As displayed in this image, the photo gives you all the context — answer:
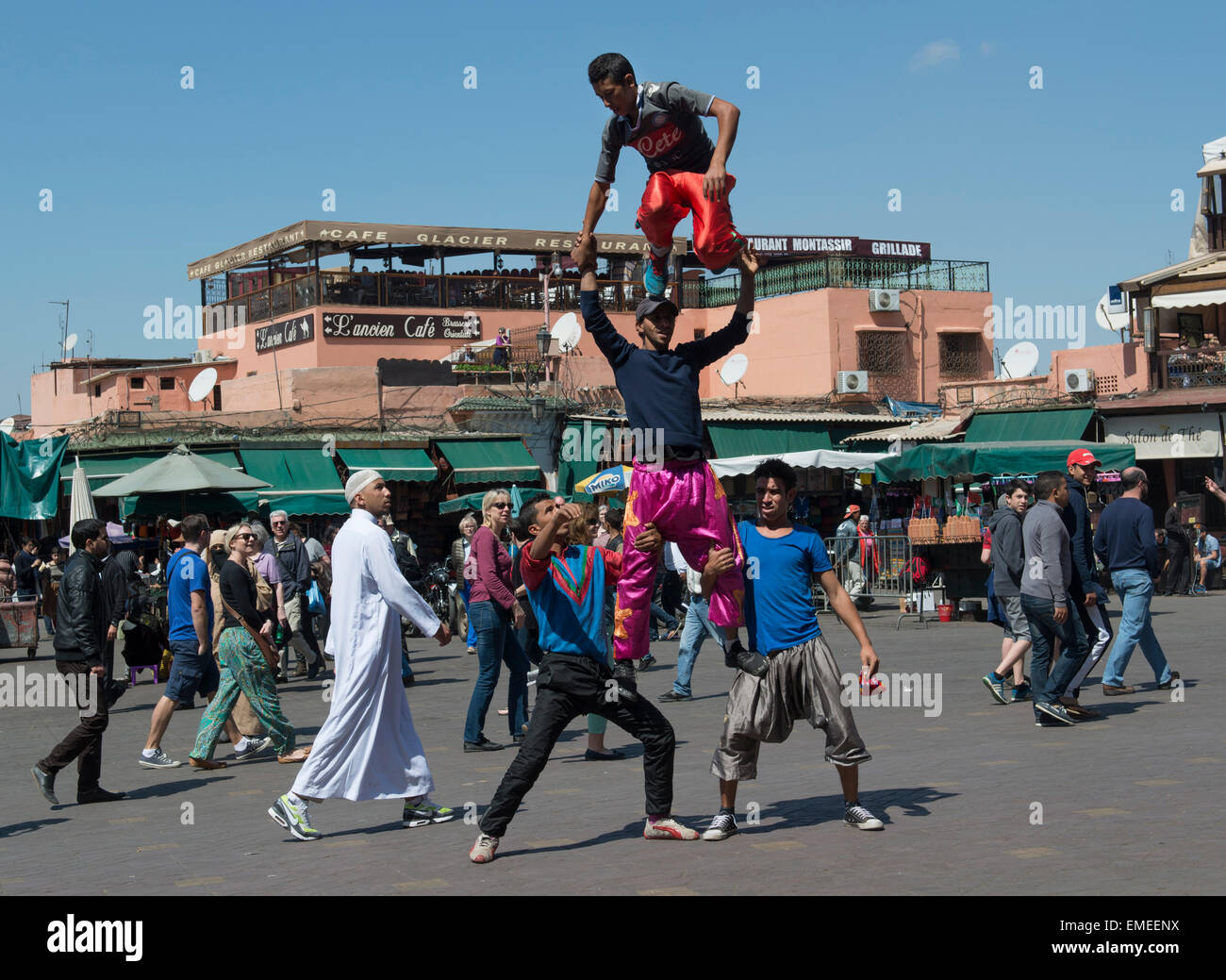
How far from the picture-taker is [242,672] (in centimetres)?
1045

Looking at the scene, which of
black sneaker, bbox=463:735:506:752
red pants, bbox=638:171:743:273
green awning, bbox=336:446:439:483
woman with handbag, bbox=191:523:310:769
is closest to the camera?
red pants, bbox=638:171:743:273

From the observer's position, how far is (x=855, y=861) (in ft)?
20.5

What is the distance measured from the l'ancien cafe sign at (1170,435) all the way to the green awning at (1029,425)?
765 mm

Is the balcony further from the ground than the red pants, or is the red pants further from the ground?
the balcony

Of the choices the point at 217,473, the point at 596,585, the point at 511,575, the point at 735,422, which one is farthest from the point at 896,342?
the point at 596,585

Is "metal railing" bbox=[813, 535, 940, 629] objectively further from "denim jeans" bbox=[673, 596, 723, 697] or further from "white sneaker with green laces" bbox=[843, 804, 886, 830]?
"white sneaker with green laces" bbox=[843, 804, 886, 830]

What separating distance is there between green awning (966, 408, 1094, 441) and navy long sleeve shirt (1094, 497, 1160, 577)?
2049 cm

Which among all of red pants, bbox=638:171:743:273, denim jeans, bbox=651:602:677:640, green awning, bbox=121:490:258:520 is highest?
red pants, bbox=638:171:743:273

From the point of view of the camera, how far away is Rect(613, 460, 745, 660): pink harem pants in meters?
7.08

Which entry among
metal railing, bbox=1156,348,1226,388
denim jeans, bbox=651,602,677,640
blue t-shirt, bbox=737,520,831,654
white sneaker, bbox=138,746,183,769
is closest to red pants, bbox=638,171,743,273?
blue t-shirt, bbox=737,520,831,654

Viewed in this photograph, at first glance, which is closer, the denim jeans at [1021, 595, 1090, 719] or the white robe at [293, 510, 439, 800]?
the white robe at [293, 510, 439, 800]

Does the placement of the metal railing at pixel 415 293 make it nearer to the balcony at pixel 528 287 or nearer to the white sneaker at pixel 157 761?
the balcony at pixel 528 287

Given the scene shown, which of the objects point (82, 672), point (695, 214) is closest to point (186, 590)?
point (82, 672)

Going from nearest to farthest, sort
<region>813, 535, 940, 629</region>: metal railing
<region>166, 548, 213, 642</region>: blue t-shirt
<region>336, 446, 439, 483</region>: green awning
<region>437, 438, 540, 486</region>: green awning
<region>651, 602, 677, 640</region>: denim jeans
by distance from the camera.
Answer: <region>166, 548, 213, 642</region>: blue t-shirt, <region>651, 602, 677, 640</region>: denim jeans, <region>813, 535, 940, 629</region>: metal railing, <region>336, 446, 439, 483</region>: green awning, <region>437, 438, 540, 486</region>: green awning
